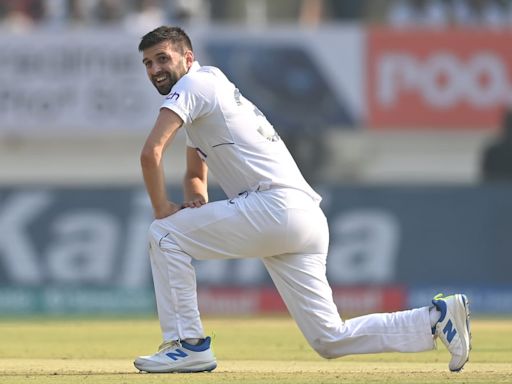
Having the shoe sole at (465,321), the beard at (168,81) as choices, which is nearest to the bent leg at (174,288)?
the beard at (168,81)

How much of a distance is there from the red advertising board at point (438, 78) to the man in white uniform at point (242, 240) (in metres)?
11.2

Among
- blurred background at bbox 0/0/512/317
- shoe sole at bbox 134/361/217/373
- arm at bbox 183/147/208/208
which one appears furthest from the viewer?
blurred background at bbox 0/0/512/317

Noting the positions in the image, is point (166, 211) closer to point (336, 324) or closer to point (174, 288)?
point (174, 288)

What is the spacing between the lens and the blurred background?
1477 cm

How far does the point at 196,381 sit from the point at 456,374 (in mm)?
1335

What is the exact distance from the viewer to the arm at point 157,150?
632cm

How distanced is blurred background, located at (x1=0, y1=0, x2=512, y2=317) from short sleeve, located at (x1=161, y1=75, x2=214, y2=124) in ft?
26.1

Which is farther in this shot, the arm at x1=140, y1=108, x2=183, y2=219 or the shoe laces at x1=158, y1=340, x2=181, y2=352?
the shoe laces at x1=158, y1=340, x2=181, y2=352

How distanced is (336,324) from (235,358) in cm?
168

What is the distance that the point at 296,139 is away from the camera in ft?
59.0

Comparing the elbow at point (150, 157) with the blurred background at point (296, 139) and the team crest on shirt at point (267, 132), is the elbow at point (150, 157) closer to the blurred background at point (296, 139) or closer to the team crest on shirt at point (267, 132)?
the team crest on shirt at point (267, 132)

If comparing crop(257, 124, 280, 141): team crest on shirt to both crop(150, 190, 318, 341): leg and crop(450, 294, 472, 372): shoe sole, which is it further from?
crop(450, 294, 472, 372): shoe sole

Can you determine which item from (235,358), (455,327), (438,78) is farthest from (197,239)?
(438,78)

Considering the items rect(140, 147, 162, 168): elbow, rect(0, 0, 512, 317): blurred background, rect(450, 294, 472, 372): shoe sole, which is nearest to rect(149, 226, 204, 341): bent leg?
rect(140, 147, 162, 168): elbow
